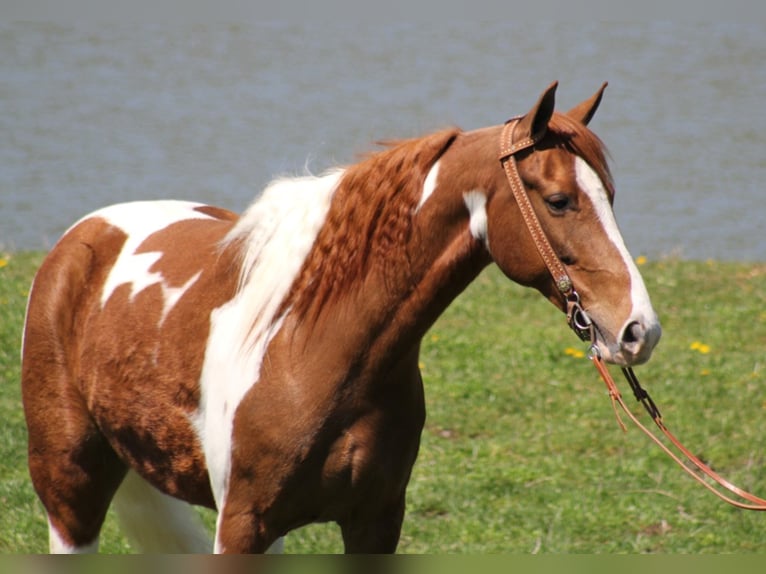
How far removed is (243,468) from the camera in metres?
3.14

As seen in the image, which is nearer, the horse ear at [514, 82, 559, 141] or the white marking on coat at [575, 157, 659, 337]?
the white marking on coat at [575, 157, 659, 337]

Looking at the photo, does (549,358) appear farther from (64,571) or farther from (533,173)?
(64,571)

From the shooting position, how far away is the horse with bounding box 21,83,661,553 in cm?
286

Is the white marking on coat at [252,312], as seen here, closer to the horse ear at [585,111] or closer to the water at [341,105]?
the horse ear at [585,111]

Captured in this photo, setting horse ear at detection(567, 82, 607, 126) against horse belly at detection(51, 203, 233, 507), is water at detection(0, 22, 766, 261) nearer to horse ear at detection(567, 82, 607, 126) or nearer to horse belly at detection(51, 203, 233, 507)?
horse belly at detection(51, 203, 233, 507)

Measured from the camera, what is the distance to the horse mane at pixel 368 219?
10.1 feet

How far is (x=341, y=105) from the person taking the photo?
45.8 ft

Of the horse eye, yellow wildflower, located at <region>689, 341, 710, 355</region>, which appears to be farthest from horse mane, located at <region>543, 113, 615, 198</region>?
yellow wildflower, located at <region>689, 341, 710, 355</region>

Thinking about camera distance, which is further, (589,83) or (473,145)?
(589,83)

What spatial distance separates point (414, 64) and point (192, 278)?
41.4ft

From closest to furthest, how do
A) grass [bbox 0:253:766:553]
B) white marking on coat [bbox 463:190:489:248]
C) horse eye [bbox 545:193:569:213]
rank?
horse eye [bbox 545:193:569:213] → white marking on coat [bbox 463:190:489:248] → grass [bbox 0:253:766:553]

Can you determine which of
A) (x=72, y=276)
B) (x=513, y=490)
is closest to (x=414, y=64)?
(x=513, y=490)

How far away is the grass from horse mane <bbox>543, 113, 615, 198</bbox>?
2.22m

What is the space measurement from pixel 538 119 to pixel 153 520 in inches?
80.7
